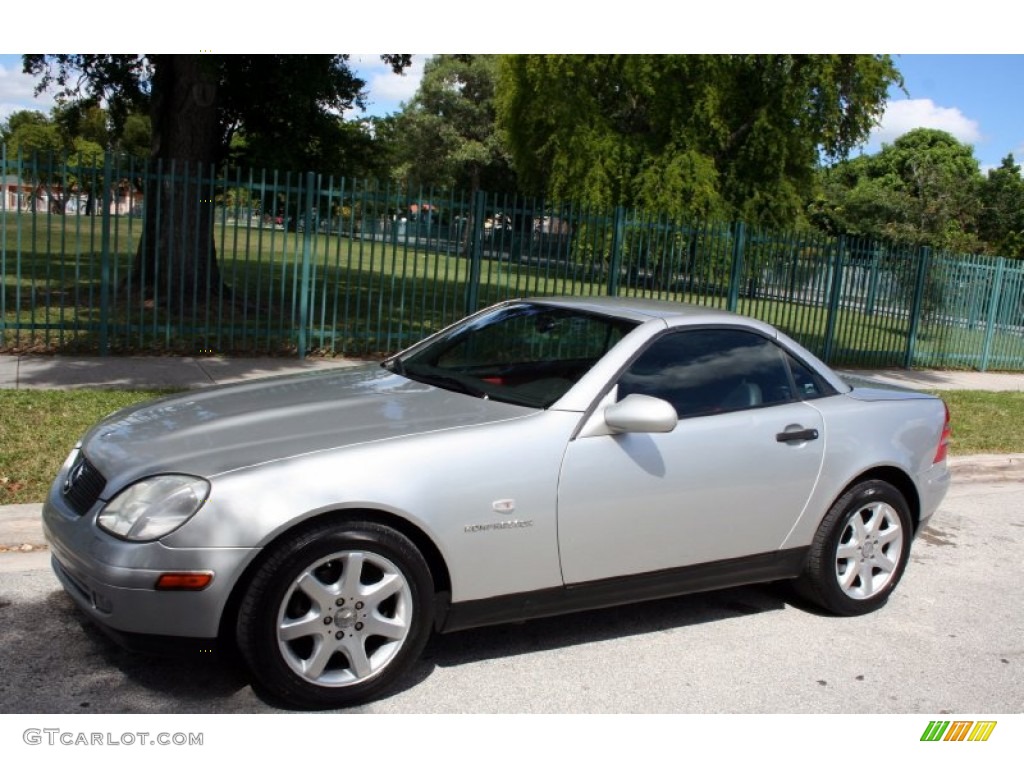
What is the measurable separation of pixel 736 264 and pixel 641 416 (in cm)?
1086

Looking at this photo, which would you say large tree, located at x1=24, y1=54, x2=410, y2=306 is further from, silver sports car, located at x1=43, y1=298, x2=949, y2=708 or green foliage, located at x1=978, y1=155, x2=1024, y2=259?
green foliage, located at x1=978, y1=155, x2=1024, y2=259

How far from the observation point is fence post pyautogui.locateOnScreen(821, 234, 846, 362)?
15.4 metres

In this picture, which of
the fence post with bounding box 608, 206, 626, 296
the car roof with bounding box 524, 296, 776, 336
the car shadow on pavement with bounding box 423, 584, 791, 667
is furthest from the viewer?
the fence post with bounding box 608, 206, 626, 296

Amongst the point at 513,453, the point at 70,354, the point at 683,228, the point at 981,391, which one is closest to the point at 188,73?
the point at 70,354

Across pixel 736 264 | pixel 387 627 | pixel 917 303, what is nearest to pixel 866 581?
pixel 387 627

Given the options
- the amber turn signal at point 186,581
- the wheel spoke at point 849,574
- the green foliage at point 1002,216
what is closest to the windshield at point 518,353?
the amber turn signal at point 186,581

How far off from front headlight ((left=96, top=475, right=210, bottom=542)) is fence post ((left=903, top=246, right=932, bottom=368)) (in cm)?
1524

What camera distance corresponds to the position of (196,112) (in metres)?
13.1

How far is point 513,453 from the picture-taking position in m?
3.90

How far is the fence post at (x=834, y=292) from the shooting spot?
15383 millimetres
